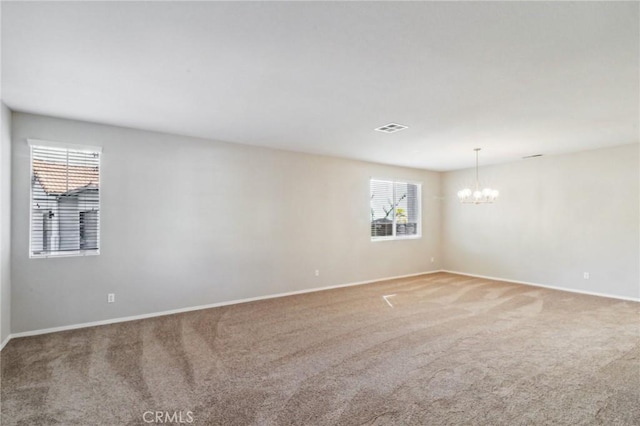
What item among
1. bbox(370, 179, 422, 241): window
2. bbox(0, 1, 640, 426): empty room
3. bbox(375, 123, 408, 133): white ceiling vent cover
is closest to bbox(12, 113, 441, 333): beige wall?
bbox(0, 1, 640, 426): empty room

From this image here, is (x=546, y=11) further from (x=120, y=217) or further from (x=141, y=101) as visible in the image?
(x=120, y=217)

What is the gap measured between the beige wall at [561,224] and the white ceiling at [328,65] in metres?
1.50

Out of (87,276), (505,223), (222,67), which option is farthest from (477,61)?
(505,223)

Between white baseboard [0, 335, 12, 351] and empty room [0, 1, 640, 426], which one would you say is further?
white baseboard [0, 335, 12, 351]

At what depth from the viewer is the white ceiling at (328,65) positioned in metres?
1.98

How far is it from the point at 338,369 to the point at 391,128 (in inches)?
125

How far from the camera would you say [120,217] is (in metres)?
4.34

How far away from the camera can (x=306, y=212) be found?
19.9ft

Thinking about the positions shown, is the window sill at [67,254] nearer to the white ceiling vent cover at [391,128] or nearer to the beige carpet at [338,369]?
the beige carpet at [338,369]

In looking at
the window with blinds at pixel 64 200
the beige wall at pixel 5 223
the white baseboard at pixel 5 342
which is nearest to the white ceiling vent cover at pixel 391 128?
the window with blinds at pixel 64 200

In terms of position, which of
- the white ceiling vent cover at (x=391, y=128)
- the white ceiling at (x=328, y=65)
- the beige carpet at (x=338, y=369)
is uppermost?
the white ceiling at (x=328, y=65)

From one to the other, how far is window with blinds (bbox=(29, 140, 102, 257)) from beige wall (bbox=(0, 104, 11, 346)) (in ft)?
0.74

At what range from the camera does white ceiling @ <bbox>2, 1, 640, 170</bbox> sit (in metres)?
1.98

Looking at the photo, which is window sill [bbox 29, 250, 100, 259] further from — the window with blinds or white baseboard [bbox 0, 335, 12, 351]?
white baseboard [bbox 0, 335, 12, 351]
